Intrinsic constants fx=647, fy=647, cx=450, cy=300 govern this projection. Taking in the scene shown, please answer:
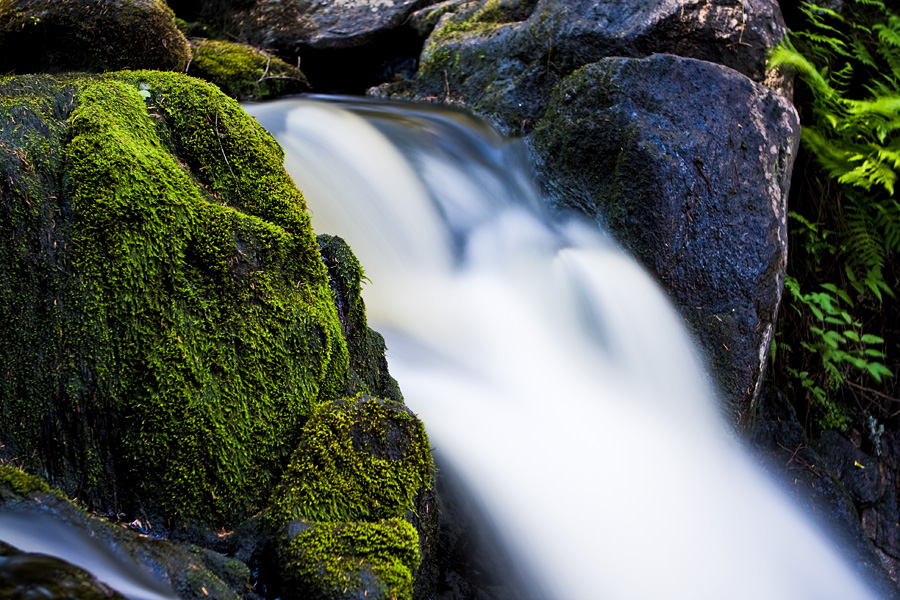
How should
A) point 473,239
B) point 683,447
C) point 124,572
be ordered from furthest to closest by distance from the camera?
1. point 473,239
2. point 683,447
3. point 124,572

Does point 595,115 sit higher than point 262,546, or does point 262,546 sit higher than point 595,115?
point 595,115

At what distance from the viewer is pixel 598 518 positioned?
2.89m

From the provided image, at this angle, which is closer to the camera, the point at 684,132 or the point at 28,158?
the point at 28,158

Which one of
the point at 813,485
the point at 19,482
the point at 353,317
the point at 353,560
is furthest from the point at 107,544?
the point at 813,485

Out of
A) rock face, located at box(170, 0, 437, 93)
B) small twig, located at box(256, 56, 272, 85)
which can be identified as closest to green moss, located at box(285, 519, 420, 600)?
small twig, located at box(256, 56, 272, 85)

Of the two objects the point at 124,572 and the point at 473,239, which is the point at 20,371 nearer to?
the point at 124,572

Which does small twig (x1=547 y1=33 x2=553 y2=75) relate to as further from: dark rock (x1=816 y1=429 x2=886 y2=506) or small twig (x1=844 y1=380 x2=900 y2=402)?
dark rock (x1=816 y1=429 x2=886 y2=506)

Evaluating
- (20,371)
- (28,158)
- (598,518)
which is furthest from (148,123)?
(598,518)

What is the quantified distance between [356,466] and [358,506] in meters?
0.14

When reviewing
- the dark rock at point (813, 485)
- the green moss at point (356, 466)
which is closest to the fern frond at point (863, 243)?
the dark rock at point (813, 485)

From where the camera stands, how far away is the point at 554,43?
5.76 m

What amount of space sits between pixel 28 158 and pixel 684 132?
12.1 feet

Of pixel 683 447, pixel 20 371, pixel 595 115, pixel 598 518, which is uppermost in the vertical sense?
pixel 20 371

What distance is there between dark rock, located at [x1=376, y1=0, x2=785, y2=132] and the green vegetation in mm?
374
